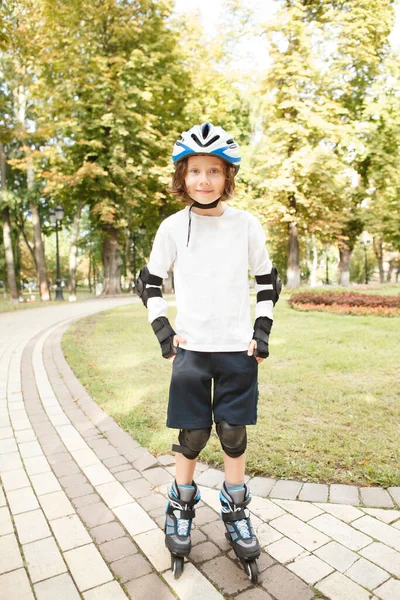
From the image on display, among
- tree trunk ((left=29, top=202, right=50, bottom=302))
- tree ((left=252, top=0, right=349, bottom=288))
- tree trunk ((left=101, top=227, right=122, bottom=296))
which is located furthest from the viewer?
tree trunk ((left=29, top=202, right=50, bottom=302))

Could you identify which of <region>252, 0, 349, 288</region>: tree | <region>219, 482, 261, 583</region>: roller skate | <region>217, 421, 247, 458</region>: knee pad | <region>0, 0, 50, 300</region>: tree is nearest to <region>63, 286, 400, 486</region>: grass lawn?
<region>219, 482, 261, 583</region>: roller skate

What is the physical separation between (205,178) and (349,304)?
11628mm

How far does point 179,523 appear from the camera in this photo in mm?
2338

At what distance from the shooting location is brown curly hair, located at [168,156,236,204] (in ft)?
7.69

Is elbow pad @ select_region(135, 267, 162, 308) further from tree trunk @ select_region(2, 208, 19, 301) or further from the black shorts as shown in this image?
tree trunk @ select_region(2, 208, 19, 301)

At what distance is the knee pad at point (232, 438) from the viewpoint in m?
2.32

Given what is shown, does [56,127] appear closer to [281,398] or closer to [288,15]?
[288,15]

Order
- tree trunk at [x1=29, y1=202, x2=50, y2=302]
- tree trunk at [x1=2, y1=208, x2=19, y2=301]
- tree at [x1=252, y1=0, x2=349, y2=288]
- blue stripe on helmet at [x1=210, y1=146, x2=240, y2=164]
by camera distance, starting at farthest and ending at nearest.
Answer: tree trunk at [x1=29, y1=202, x2=50, y2=302] → tree trunk at [x1=2, y1=208, x2=19, y2=301] → tree at [x1=252, y1=0, x2=349, y2=288] → blue stripe on helmet at [x1=210, y1=146, x2=240, y2=164]

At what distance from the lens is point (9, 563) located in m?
2.32

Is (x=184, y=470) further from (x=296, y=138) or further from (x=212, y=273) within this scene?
(x=296, y=138)

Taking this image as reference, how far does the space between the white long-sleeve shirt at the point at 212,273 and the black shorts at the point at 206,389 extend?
6 cm

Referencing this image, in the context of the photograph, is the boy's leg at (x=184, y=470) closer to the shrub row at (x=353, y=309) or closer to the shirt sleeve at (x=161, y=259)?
the shirt sleeve at (x=161, y=259)

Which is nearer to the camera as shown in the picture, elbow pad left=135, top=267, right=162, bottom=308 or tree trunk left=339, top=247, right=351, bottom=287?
elbow pad left=135, top=267, right=162, bottom=308

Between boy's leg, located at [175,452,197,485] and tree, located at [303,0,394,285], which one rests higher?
tree, located at [303,0,394,285]
